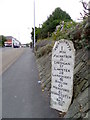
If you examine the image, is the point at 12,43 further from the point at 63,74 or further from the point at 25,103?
the point at 63,74

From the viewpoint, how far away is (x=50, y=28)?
33469mm

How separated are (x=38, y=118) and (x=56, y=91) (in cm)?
76

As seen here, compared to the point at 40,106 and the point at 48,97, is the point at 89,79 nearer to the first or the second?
the point at 40,106

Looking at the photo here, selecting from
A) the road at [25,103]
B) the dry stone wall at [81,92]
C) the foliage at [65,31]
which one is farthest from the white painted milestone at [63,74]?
the foliage at [65,31]

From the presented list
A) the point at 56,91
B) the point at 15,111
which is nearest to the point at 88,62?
the point at 56,91

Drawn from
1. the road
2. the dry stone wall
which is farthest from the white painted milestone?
the road

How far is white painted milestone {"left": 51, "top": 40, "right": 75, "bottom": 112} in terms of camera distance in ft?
15.4

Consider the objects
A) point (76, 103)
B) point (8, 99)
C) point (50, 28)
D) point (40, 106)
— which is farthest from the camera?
point (50, 28)

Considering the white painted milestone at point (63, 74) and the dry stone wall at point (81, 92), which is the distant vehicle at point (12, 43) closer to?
the dry stone wall at point (81, 92)

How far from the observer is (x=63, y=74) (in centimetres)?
484

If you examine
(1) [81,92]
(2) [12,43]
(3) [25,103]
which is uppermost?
(2) [12,43]

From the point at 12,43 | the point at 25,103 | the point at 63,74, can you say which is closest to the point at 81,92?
the point at 63,74

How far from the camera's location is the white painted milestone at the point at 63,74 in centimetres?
469

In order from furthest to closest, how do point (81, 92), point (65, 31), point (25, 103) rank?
point (65, 31) < point (25, 103) < point (81, 92)
